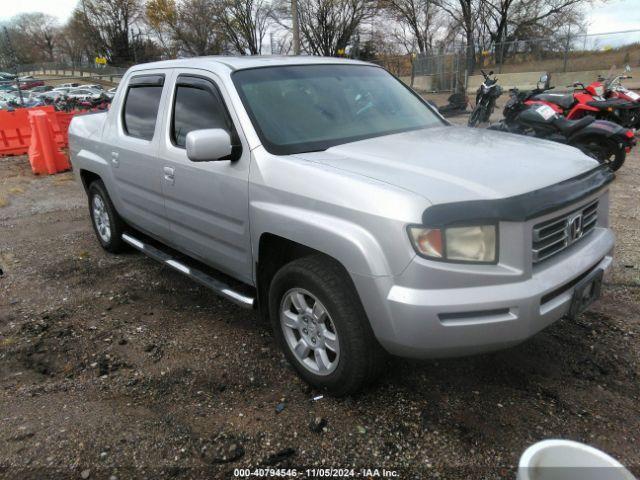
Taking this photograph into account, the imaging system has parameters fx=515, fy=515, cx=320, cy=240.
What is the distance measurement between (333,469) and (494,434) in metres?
0.82

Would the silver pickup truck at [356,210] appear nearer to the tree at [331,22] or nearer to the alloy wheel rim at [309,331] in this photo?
the alloy wheel rim at [309,331]

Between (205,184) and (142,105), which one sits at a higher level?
(142,105)

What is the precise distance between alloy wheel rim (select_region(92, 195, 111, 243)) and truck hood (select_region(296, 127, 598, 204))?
3.04m

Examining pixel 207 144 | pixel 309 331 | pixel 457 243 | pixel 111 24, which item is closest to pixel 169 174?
pixel 207 144

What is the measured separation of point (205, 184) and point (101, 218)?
251 centimetres

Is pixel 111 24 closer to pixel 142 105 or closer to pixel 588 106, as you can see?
pixel 588 106

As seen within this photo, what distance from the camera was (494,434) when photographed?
2.53 m

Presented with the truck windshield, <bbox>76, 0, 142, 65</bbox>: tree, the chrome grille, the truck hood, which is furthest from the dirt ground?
<bbox>76, 0, 142, 65</bbox>: tree

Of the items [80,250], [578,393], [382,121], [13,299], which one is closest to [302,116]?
[382,121]

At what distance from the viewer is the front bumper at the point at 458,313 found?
2230mm

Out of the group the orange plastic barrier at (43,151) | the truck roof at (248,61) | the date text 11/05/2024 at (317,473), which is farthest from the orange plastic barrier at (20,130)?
the date text 11/05/2024 at (317,473)

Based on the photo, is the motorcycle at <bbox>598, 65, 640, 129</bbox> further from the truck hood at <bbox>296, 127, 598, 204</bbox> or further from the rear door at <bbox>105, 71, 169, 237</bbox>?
the rear door at <bbox>105, 71, 169, 237</bbox>

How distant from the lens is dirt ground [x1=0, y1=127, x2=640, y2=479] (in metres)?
2.44

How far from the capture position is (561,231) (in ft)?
8.28
